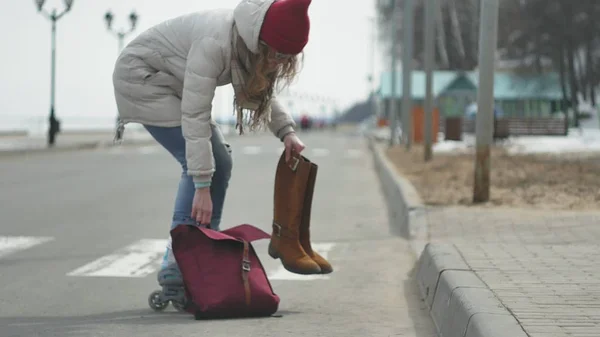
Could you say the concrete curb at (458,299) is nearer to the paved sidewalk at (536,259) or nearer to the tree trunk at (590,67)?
the paved sidewalk at (536,259)

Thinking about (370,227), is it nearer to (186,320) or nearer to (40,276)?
(40,276)

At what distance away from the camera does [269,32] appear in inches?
231

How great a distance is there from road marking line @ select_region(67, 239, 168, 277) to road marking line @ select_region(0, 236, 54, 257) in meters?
0.75

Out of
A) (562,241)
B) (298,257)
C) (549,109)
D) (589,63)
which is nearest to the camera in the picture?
(298,257)

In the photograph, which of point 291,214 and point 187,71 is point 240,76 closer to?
point 187,71

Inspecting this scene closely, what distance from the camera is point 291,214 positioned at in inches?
258

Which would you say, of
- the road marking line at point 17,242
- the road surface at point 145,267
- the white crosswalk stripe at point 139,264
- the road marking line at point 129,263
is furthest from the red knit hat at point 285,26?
the road marking line at point 17,242

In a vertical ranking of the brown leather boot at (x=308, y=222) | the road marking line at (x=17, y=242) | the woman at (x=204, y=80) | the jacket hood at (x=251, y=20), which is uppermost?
the jacket hood at (x=251, y=20)

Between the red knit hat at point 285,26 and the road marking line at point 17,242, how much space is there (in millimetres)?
4039

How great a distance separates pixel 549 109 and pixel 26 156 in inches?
2243

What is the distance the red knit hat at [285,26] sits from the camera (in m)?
5.85

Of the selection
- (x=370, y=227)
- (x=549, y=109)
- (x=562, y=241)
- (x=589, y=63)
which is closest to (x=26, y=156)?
(x=370, y=227)

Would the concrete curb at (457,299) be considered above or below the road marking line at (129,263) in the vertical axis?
above

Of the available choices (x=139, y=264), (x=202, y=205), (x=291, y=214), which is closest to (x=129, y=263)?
(x=139, y=264)
